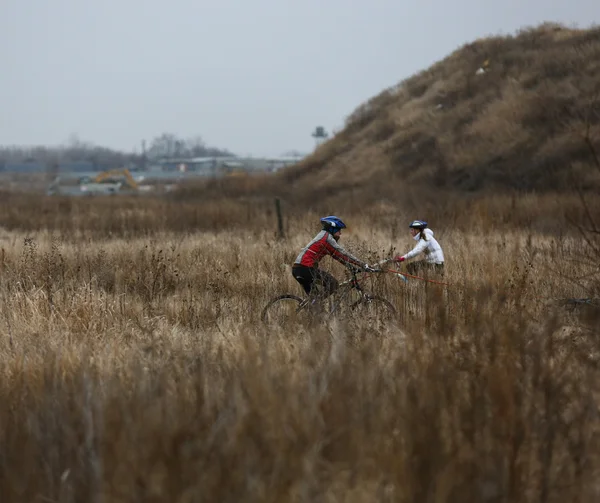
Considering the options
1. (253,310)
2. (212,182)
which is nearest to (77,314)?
(253,310)

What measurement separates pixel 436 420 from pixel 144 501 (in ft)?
4.83

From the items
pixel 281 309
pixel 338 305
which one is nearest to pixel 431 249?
pixel 281 309

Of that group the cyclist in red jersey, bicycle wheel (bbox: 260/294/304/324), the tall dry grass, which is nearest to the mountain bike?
bicycle wheel (bbox: 260/294/304/324)

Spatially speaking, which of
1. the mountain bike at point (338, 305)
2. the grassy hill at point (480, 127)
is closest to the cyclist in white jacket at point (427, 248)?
the mountain bike at point (338, 305)

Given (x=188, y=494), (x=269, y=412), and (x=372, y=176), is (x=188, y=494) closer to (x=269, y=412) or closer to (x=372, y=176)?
(x=269, y=412)

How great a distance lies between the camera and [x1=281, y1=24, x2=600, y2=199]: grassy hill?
2680 cm

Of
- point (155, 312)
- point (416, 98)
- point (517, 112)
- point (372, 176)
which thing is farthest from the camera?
point (416, 98)

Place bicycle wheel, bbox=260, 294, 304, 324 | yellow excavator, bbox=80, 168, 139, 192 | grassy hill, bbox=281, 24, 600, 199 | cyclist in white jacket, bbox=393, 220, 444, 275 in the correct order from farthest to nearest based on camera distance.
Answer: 1. yellow excavator, bbox=80, 168, 139, 192
2. grassy hill, bbox=281, 24, 600, 199
3. cyclist in white jacket, bbox=393, 220, 444, 275
4. bicycle wheel, bbox=260, 294, 304, 324

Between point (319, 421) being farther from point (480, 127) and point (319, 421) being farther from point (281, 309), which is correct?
point (480, 127)

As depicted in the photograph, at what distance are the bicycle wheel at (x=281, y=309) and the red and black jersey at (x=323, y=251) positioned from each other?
0.51 meters

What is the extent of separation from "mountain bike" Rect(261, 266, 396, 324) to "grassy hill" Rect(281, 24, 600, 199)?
618 inches

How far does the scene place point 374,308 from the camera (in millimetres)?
7512

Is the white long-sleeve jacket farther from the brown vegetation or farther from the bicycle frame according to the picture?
the brown vegetation

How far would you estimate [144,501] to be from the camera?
3.18 meters
